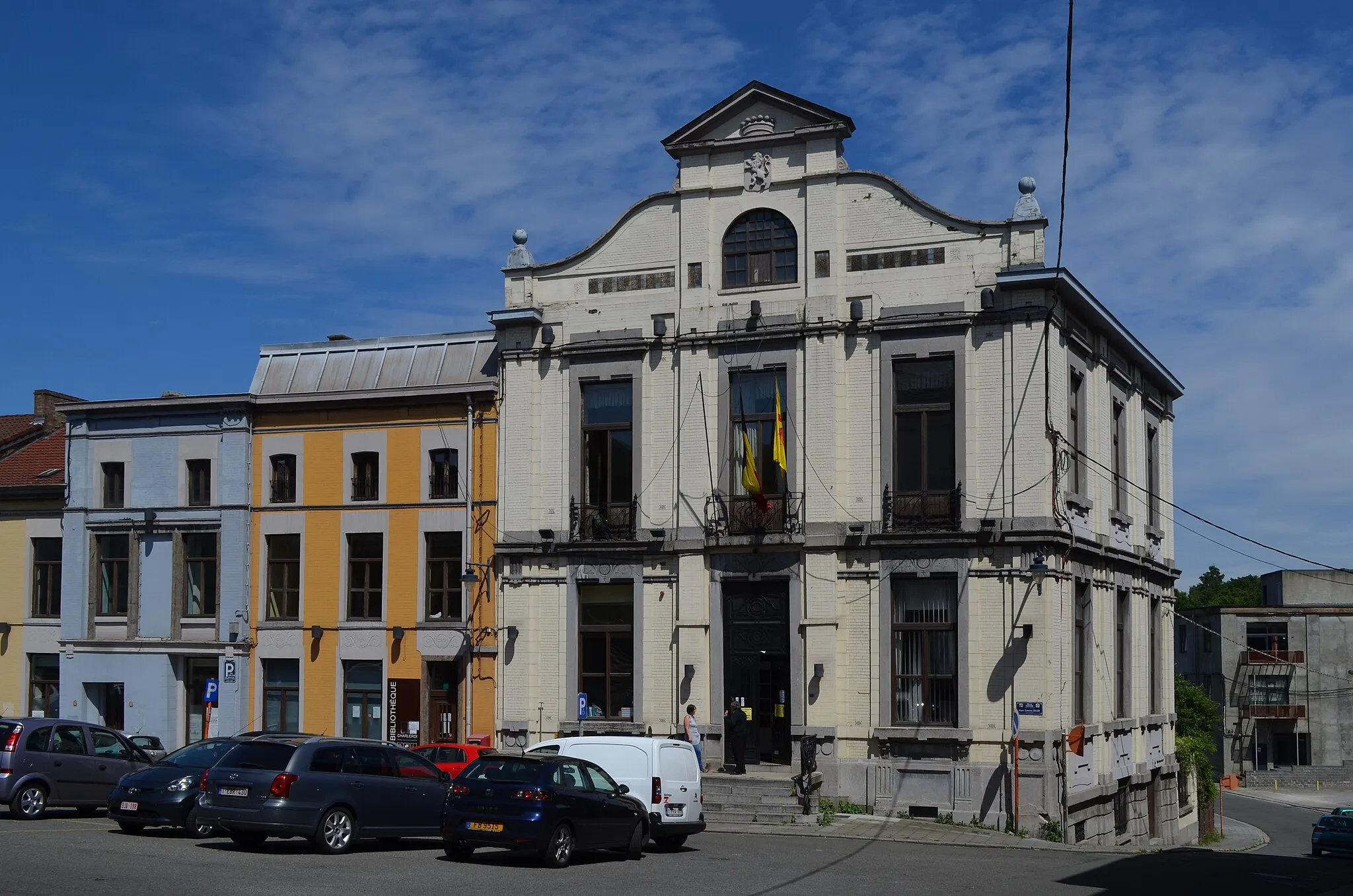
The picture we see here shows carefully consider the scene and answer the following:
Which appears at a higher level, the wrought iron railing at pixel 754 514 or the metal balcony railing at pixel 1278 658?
the wrought iron railing at pixel 754 514

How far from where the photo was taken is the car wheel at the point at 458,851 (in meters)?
19.7

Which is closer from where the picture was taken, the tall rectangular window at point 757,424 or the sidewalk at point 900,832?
the sidewalk at point 900,832

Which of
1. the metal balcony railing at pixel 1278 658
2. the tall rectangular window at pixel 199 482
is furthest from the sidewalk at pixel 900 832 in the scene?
the metal balcony railing at pixel 1278 658

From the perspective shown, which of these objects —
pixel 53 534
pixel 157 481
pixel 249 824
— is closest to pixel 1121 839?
pixel 249 824

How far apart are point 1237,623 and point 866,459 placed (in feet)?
185

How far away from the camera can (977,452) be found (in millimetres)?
29969

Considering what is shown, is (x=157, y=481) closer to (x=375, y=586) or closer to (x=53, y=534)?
(x=53, y=534)

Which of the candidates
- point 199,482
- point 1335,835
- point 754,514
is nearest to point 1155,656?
point 1335,835

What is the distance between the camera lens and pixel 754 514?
31.4 meters

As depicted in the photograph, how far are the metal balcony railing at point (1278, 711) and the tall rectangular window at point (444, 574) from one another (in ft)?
184

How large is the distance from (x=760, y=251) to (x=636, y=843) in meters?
15.1

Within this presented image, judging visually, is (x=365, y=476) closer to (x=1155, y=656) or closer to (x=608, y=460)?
(x=608, y=460)

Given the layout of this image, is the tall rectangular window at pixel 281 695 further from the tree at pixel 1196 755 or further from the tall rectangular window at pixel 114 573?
the tree at pixel 1196 755

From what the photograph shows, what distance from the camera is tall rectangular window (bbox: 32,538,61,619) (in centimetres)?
3853
